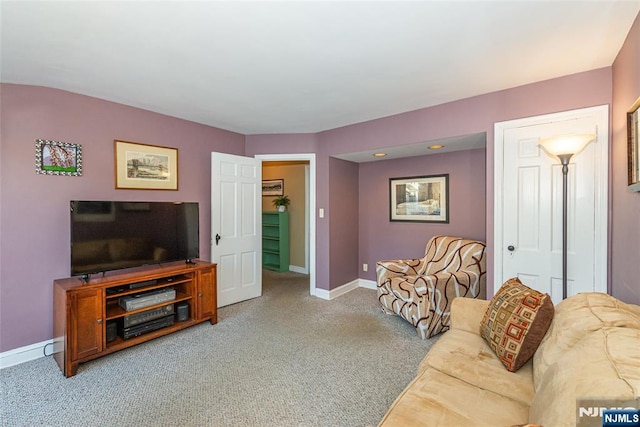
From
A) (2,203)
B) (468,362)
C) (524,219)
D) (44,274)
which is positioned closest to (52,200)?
(2,203)

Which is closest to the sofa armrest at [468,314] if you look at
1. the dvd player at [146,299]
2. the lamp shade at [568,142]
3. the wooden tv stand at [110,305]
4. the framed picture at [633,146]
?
the framed picture at [633,146]

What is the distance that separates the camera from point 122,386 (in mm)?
2109

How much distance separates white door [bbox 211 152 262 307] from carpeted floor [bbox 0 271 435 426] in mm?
744

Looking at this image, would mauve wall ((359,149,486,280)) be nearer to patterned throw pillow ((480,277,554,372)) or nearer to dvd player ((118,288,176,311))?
patterned throw pillow ((480,277,554,372))

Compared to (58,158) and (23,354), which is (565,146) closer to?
(58,158)

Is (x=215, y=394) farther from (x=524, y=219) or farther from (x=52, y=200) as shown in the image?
(x=524, y=219)

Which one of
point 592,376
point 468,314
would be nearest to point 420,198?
point 468,314

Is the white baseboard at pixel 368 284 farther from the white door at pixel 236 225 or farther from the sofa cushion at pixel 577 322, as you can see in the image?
the sofa cushion at pixel 577 322

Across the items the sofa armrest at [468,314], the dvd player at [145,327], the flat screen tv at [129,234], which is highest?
the flat screen tv at [129,234]

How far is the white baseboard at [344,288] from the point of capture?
4.16 m

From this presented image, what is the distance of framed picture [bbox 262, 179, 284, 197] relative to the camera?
240 inches

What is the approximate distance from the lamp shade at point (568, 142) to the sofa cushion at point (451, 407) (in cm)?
178

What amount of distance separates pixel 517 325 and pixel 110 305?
3198 mm

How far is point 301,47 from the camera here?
6.50 feet
